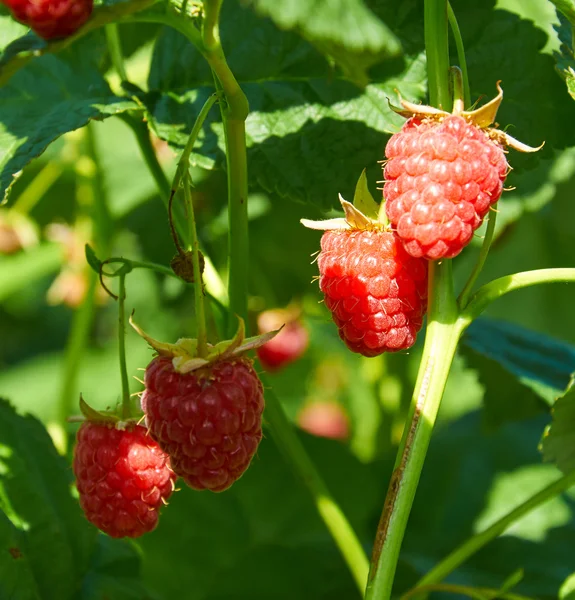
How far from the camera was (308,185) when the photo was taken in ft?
3.97

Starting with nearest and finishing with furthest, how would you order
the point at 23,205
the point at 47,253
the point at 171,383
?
the point at 171,383 → the point at 23,205 → the point at 47,253

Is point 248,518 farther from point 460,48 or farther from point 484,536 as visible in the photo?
point 460,48

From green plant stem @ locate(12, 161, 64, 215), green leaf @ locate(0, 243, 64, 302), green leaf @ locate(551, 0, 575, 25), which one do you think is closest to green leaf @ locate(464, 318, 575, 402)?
green leaf @ locate(551, 0, 575, 25)

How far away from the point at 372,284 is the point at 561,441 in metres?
0.42

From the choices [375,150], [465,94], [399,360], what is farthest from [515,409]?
[465,94]

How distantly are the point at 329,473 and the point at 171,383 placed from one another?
1055 millimetres

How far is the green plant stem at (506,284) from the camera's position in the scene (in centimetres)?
96

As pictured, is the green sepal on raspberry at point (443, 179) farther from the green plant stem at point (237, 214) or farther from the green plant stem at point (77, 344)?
the green plant stem at point (77, 344)

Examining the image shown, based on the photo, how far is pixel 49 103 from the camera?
4.12ft

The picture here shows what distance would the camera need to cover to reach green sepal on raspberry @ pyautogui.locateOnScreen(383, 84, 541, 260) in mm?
906

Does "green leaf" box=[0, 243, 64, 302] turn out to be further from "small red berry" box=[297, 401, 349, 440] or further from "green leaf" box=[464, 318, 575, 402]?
"green leaf" box=[464, 318, 575, 402]

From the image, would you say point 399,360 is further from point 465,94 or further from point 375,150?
point 465,94

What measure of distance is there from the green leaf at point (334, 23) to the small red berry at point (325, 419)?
7.28 feet

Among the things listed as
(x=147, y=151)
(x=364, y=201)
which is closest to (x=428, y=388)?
(x=364, y=201)
